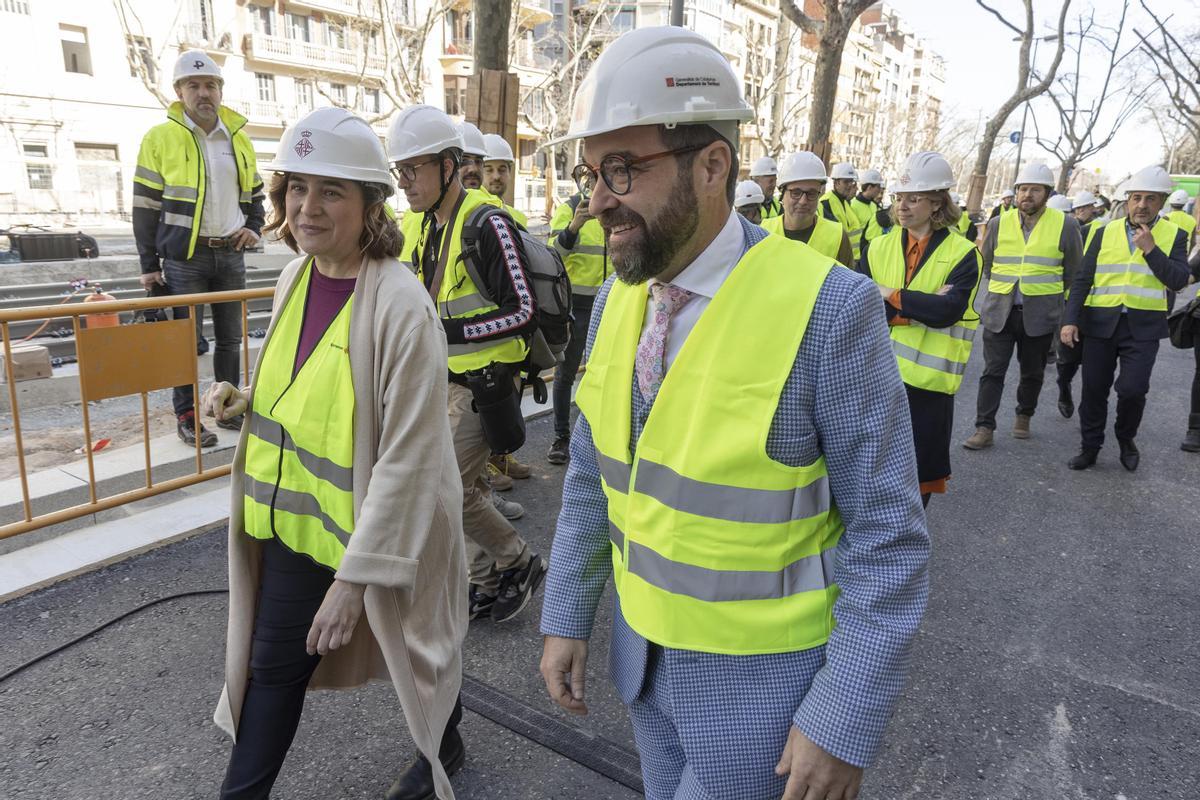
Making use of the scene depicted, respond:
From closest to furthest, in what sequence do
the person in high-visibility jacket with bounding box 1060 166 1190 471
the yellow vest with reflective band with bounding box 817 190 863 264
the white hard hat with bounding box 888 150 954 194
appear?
the white hard hat with bounding box 888 150 954 194 < the person in high-visibility jacket with bounding box 1060 166 1190 471 < the yellow vest with reflective band with bounding box 817 190 863 264

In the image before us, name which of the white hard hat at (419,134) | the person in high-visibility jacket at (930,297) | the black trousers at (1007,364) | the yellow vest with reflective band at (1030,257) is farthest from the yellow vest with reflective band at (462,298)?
the yellow vest with reflective band at (1030,257)

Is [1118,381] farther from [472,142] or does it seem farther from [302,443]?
[302,443]

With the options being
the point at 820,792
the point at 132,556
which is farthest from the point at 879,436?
the point at 132,556

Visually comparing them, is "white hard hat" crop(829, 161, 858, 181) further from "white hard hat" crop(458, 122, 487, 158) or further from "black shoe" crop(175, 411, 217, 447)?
"black shoe" crop(175, 411, 217, 447)

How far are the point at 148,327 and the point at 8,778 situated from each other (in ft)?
7.98

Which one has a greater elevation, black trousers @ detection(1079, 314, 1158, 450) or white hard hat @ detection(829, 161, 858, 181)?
white hard hat @ detection(829, 161, 858, 181)

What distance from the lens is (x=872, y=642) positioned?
1.28 meters

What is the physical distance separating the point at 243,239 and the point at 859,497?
5.48 meters

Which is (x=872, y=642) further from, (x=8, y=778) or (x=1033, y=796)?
(x=8, y=778)

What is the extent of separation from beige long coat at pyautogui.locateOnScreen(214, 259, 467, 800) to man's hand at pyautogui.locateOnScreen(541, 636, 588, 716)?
562 mm

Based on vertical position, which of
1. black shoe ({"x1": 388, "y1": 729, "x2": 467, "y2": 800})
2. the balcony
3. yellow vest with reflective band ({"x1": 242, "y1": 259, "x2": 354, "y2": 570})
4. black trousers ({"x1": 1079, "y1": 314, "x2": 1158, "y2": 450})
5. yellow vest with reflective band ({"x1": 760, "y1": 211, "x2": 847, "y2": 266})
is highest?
the balcony

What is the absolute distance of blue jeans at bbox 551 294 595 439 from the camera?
6.08 meters

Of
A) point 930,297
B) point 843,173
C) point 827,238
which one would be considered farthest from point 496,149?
point 843,173

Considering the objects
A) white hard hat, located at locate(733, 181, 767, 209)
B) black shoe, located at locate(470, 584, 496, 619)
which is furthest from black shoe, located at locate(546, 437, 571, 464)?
white hard hat, located at locate(733, 181, 767, 209)
